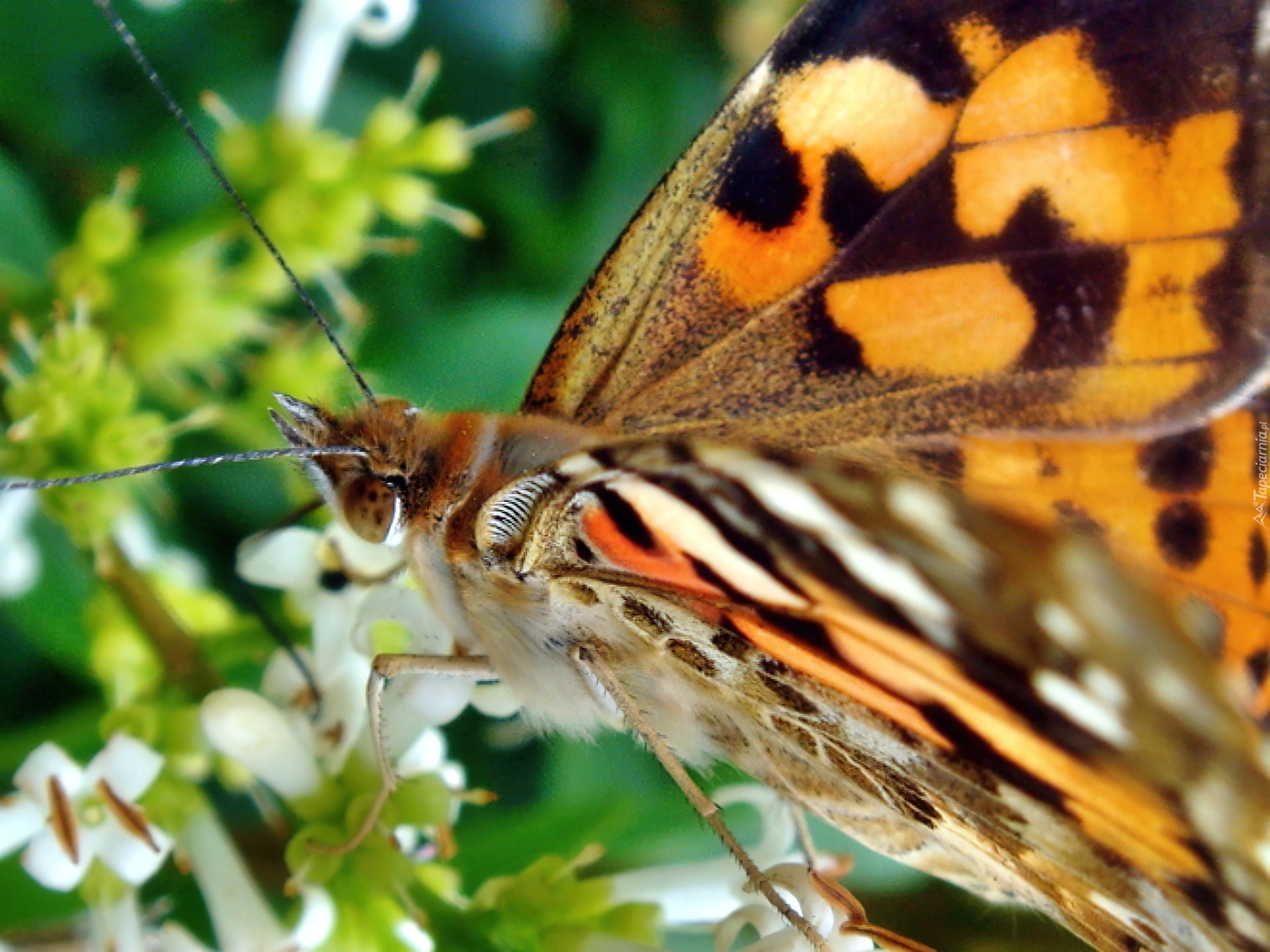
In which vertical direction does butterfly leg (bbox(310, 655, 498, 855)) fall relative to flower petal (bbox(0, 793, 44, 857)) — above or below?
below

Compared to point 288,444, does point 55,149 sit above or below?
above

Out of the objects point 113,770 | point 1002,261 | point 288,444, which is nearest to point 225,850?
point 113,770

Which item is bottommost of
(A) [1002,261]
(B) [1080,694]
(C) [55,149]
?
(B) [1080,694]

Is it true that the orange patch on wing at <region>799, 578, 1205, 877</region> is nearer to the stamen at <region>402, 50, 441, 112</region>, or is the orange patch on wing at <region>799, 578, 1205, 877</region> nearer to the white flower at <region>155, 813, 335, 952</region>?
the white flower at <region>155, 813, 335, 952</region>

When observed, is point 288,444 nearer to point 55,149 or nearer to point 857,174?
point 857,174

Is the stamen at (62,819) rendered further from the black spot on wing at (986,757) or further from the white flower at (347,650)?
the black spot on wing at (986,757)

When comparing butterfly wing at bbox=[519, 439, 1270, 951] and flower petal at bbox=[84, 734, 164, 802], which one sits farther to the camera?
flower petal at bbox=[84, 734, 164, 802]

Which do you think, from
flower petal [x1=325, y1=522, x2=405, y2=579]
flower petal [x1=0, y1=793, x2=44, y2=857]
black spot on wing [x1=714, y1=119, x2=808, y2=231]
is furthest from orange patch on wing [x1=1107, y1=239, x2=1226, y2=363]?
flower petal [x1=0, y1=793, x2=44, y2=857]
